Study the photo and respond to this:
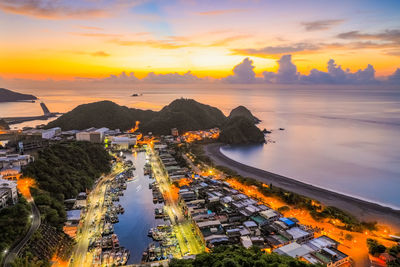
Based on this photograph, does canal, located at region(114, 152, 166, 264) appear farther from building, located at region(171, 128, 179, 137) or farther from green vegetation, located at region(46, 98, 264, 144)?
green vegetation, located at region(46, 98, 264, 144)

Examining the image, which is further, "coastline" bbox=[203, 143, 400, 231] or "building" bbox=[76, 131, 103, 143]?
"building" bbox=[76, 131, 103, 143]

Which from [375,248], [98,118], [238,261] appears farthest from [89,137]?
[375,248]

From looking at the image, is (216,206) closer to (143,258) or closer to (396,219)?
(143,258)

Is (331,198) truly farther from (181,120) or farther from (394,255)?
(181,120)

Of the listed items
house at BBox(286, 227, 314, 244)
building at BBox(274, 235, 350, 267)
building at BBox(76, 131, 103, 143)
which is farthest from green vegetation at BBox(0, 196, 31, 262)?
building at BBox(76, 131, 103, 143)

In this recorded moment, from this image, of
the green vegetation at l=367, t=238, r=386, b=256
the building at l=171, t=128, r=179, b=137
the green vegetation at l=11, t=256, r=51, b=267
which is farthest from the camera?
the building at l=171, t=128, r=179, b=137

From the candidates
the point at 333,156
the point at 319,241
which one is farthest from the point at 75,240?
the point at 333,156

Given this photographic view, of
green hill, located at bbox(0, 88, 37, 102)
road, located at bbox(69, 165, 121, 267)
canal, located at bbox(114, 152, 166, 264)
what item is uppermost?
green hill, located at bbox(0, 88, 37, 102)
